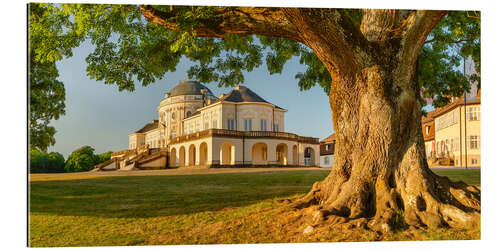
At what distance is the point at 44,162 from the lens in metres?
5.66

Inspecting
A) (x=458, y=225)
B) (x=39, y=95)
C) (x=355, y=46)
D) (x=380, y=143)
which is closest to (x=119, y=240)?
(x=39, y=95)

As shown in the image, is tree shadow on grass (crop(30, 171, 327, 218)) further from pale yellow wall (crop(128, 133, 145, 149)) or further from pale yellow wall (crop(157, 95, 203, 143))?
pale yellow wall (crop(157, 95, 203, 143))

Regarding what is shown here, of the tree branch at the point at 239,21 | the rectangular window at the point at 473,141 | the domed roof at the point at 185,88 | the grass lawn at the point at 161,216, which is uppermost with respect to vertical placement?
the tree branch at the point at 239,21

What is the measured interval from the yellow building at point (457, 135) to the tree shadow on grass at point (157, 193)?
200 centimetres

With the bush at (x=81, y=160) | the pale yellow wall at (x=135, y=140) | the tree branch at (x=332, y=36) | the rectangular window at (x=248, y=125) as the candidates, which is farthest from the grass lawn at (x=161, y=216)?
the rectangular window at (x=248, y=125)

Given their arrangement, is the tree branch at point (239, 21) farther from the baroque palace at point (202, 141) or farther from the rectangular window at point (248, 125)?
the rectangular window at point (248, 125)

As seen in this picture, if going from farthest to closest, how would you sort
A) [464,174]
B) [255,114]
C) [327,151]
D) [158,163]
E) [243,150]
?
[255,114]
[243,150]
[158,163]
[327,151]
[464,174]

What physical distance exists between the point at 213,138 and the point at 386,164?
6089mm

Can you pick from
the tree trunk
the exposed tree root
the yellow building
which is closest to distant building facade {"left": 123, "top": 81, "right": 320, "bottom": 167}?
the tree trunk

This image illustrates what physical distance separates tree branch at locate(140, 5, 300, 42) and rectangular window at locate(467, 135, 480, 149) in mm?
3713

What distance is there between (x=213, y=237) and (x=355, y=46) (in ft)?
10.7

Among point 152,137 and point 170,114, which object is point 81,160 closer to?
point 152,137

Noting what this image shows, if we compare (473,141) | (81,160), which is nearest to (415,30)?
(473,141)

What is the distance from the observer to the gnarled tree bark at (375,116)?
5078 mm
